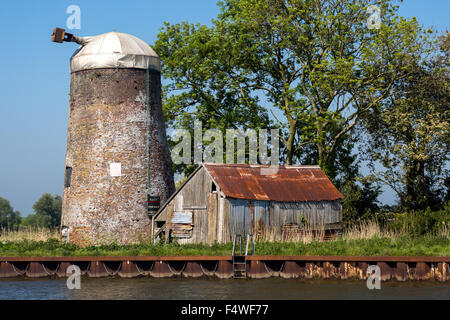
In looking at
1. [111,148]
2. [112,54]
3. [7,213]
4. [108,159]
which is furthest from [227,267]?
[7,213]

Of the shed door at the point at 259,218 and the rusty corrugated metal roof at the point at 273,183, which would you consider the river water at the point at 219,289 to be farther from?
the rusty corrugated metal roof at the point at 273,183

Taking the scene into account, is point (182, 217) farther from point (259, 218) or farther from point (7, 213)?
point (7, 213)

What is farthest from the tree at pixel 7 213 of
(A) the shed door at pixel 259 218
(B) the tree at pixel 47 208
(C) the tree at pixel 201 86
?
(A) the shed door at pixel 259 218

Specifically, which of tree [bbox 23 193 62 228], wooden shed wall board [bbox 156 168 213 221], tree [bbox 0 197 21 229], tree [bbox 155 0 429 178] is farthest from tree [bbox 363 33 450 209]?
tree [bbox 0 197 21 229]

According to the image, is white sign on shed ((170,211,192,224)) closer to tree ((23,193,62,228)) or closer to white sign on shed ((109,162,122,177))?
white sign on shed ((109,162,122,177))

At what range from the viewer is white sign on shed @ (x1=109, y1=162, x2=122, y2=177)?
33812 mm

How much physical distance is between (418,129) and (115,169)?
59.6 ft

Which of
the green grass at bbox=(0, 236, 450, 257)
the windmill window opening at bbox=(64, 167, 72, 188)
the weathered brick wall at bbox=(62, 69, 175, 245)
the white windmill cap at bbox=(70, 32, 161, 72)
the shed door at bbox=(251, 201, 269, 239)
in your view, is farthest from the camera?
the windmill window opening at bbox=(64, 167, 72, 188)

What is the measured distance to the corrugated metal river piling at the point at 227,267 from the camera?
25.5 metres

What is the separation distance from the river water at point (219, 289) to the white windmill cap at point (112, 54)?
12.4 metres

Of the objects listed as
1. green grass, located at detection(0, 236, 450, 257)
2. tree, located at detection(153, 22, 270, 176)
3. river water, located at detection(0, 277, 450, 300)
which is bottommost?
river water, located at detection(0, 277, 450, 300)

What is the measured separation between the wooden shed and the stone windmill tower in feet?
5.62

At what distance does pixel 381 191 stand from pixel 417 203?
227cm

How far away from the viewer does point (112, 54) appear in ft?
113
